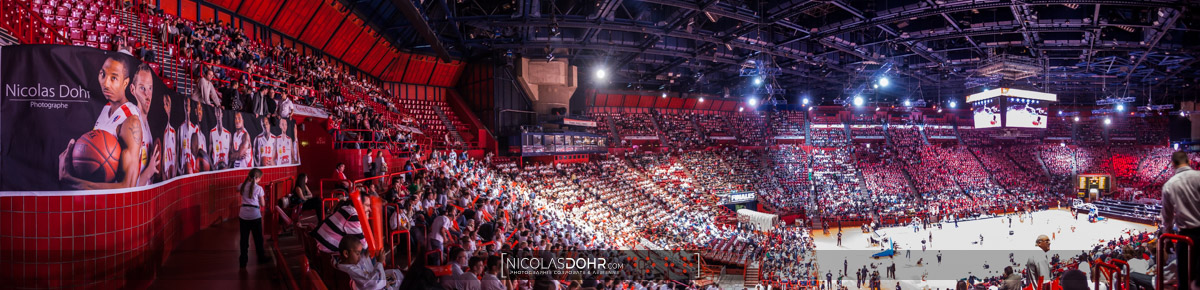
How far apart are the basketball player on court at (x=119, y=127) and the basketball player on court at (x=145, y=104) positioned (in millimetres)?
90

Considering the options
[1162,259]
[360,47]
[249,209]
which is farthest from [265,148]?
[360,47]

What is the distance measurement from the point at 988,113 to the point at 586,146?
21.1 m

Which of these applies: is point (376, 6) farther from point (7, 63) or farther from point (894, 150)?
point (894, 150)

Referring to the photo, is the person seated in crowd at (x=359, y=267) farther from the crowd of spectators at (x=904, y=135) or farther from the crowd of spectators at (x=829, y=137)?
the crowd of spectators at (x=904, y=135)

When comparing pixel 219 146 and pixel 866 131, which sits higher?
pixel 866 131

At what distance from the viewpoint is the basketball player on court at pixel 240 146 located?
8.41 meters

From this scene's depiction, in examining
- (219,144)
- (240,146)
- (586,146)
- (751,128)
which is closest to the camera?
(219,144)

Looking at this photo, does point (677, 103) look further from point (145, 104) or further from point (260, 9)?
point (145, 104)

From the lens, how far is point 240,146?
8.60 m

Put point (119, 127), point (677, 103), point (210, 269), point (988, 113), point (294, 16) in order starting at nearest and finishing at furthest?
point (119, 127) → point (210, 269) → point (294, 16) → point (988, 113) → point (677, 103)

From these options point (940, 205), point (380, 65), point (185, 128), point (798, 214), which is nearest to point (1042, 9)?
point (798, 214)

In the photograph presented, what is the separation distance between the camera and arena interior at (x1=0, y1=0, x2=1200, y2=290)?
4527mm

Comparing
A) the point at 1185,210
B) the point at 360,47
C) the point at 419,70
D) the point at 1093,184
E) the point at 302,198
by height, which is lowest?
the point at 1093,184

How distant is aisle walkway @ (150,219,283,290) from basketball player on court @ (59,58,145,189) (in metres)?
1.19
